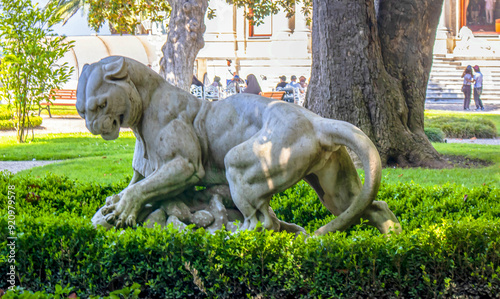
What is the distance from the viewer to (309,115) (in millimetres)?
4105

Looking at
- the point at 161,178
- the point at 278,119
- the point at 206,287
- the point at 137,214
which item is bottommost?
the point at 206,287

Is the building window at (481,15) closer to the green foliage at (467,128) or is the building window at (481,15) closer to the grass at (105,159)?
the green foliage at (467,128)

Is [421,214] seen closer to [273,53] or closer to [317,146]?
[317,146]

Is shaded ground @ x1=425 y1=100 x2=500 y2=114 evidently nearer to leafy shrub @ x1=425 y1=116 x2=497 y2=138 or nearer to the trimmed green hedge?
leafy shrub @ x1=425 y1=116 x2=497 y2=138

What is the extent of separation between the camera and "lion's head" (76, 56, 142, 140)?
13.5ft

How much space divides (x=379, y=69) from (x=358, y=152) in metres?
5.55

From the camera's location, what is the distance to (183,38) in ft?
55.7

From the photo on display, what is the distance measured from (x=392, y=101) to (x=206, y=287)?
6.26 m

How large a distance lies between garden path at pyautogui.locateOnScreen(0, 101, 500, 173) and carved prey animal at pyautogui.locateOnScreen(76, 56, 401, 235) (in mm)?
6781

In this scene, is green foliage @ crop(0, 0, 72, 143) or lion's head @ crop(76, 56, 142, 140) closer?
lion's head @ crop(76, 56, 142, 140)

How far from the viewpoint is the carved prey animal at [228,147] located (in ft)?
13.0

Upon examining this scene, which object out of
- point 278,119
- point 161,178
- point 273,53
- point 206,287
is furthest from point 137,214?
point 273,53

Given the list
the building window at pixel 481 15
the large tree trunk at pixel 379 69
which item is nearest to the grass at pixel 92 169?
the large tree trunk at pixel 379 69

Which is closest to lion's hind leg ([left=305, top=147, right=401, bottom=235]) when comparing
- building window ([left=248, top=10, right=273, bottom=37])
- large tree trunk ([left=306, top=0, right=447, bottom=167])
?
large tree trunk ([left=306, top=0, right=447, bottom=167])
